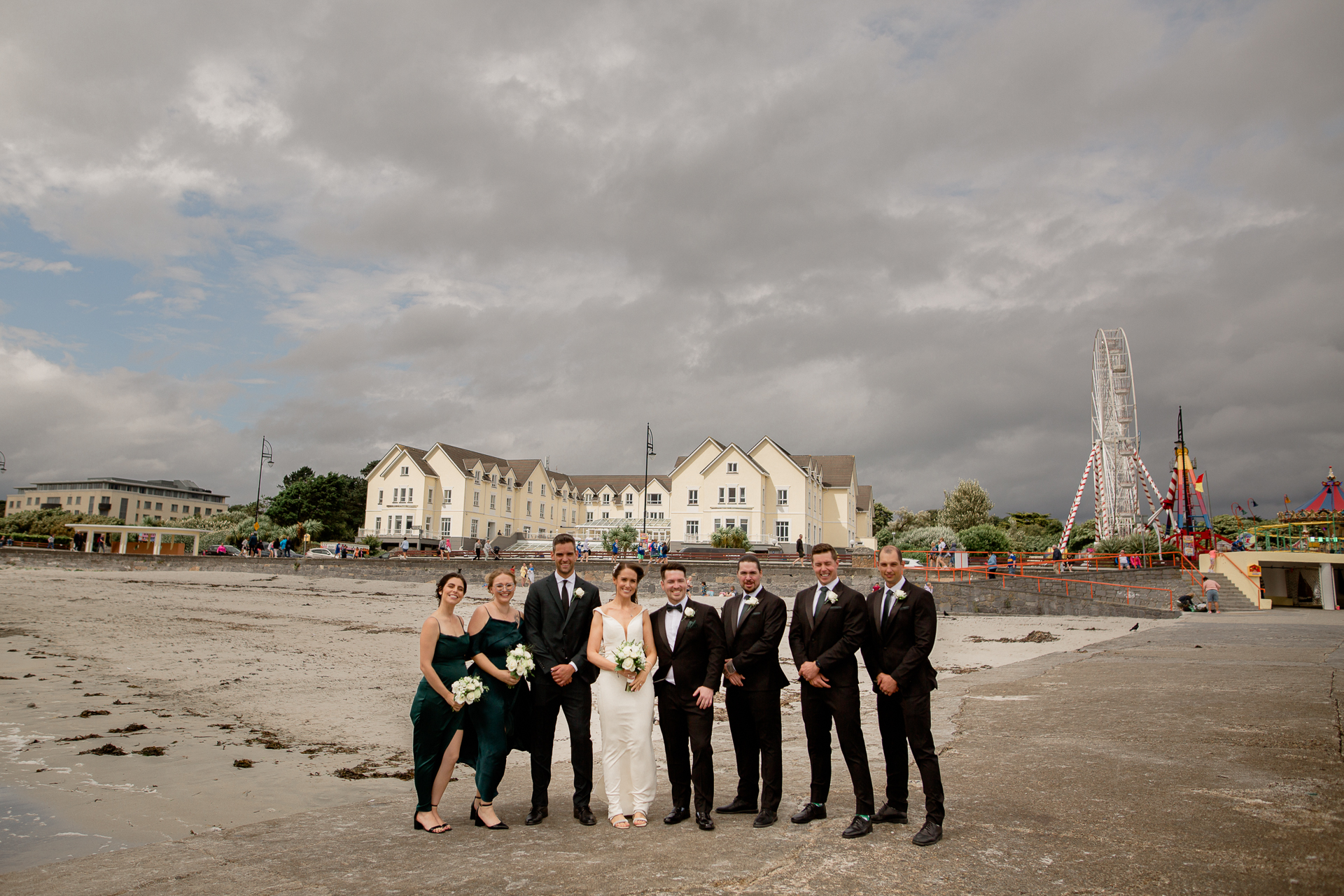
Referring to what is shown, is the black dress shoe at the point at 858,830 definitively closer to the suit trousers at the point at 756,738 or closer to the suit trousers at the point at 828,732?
the suit trousers at the point at 828,732

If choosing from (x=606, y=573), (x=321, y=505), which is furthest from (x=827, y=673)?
(x=321, y=505)

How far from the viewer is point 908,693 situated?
5309 mm

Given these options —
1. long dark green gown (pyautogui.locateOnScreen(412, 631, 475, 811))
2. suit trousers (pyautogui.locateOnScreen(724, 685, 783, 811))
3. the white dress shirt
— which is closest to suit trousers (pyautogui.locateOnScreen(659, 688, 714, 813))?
the white dress shirt

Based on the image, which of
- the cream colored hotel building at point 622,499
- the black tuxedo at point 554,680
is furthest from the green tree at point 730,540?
the black tuxedo at point 554,680

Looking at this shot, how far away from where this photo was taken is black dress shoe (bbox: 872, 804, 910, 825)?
5.39m

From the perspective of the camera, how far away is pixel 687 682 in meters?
5.84

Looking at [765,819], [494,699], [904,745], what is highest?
[494,699]

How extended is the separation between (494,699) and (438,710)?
399 mm

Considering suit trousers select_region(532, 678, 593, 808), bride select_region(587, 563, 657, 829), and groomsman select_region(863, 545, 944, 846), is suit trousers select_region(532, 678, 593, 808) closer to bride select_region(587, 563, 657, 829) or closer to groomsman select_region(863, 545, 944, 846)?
bride select_region(587, 563, 657, 829)

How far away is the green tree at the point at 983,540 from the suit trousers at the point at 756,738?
4951cm

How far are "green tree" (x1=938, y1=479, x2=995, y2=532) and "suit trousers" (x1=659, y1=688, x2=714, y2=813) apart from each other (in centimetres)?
7948

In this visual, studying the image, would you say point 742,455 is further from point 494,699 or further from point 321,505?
point 494,699

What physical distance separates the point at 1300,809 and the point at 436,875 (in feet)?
18.0

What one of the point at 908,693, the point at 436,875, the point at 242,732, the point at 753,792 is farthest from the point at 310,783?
the point at 908,693
